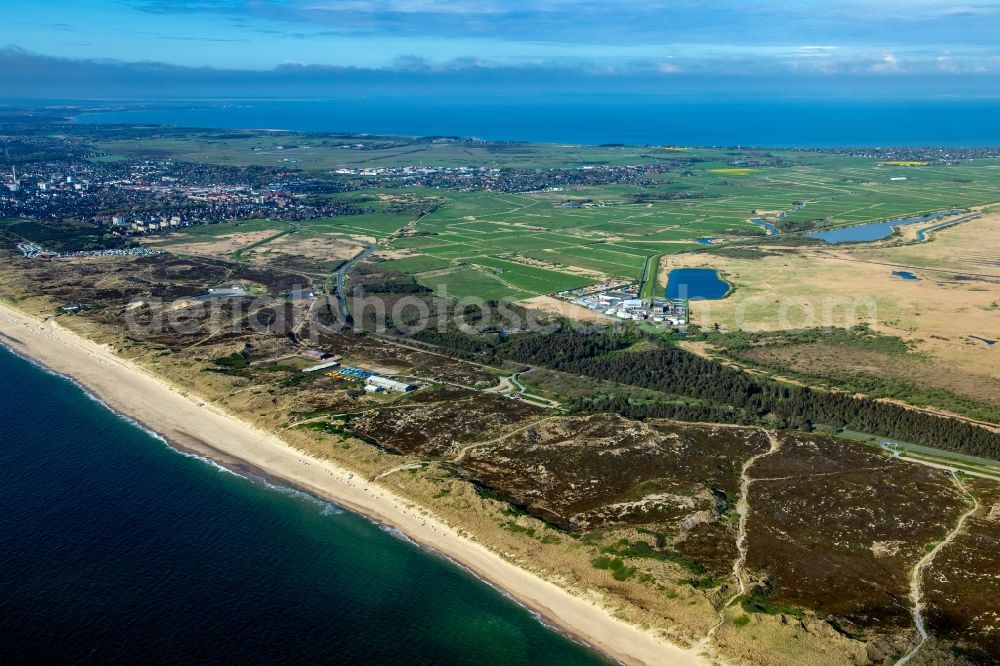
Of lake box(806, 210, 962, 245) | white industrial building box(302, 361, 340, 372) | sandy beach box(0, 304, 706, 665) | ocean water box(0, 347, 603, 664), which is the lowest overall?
ocean water box(0, 347, 603, 664)

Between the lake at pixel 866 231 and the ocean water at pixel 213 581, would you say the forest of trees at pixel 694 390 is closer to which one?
the ocean water at pixel 213 581

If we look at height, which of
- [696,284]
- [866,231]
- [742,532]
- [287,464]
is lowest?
[287,464]

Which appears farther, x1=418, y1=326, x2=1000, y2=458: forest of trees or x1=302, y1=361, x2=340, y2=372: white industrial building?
x1=302, y1=361, x2=340, y2=372: white industrial building

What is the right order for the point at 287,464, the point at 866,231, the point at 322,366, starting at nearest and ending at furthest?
the point at 287,464, the point at 322,366, the point at 866,231

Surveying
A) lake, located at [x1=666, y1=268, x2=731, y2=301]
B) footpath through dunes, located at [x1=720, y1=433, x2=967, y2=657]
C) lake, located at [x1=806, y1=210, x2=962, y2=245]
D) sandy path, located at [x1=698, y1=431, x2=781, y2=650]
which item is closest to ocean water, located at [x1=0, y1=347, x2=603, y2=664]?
sandy path, located at [x1=698, y1=431, x2=781, y2=650]

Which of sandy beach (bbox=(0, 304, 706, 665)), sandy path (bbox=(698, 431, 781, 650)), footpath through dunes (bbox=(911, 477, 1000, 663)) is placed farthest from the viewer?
sandy beach (bbox=(0, 304, 706, 665))

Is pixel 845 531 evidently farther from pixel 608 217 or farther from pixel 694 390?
pixel 608 217

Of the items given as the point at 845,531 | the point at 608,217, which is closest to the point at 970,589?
the point at 845,531

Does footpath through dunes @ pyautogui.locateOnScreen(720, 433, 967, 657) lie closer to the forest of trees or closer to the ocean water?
the forest of trees
